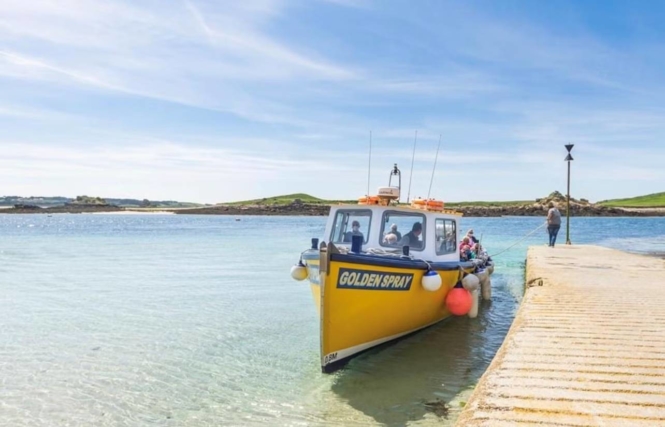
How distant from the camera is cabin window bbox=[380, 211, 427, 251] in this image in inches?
460

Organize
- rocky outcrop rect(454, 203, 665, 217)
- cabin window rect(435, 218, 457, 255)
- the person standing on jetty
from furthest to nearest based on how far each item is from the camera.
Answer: rocky outcrop rect(454, 203, 665, 217) → the person standing on jetty → cabin window rect(435, 218, 457, 255)

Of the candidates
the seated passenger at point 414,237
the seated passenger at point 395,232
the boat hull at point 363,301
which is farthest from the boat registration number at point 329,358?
the seated passenger at point 395,232

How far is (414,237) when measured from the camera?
1199cm

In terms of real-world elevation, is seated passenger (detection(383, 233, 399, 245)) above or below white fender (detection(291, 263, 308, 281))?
above

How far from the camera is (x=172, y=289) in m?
19.1

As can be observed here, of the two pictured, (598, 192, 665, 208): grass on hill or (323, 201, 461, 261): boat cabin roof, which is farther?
(598, 192, 665, 208): grass on hill

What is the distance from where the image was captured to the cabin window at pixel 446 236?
40.6ft

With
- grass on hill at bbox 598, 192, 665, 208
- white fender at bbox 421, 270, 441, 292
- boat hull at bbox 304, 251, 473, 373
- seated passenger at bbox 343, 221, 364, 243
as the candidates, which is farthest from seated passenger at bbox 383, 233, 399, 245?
grass on hill at bbox 598, 192, 665, 208

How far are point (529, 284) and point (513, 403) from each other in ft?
31.8

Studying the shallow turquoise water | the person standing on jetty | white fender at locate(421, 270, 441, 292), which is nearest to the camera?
the shallow turquoise water

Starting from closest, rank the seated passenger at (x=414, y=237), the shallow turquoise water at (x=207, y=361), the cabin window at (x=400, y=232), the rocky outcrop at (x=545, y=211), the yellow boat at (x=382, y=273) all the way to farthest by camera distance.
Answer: the shallow turquoise water at (x=207, y=361)
the yellow boat at (x=382, y=273)
the cabin window at (x=400, y=232)
the seated passenger at (x=414, y=237)
the rocky outcrop at (x=545, y=211)

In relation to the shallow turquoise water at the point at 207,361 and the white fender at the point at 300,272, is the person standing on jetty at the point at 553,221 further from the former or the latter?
the white fender at the point at 300,272

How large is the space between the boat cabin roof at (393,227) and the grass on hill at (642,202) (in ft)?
468

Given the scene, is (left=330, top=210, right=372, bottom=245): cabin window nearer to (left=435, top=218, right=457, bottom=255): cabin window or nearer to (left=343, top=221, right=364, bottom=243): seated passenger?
(left=343, top=221, right=364, bottom=243): seated passenger
